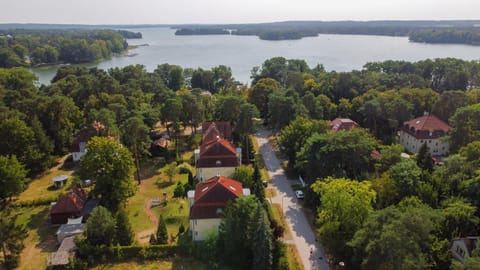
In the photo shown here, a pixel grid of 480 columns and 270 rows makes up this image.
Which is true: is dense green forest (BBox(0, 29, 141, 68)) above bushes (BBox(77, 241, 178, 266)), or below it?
above

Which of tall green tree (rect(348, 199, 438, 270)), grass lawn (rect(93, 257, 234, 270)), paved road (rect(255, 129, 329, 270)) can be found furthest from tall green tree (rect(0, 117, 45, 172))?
tall green tree (rect(348, 199, 438, 270))

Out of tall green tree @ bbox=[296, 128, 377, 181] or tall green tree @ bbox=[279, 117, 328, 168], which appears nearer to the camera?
tall green tree @ bbox=[296, 128, 377, 181]

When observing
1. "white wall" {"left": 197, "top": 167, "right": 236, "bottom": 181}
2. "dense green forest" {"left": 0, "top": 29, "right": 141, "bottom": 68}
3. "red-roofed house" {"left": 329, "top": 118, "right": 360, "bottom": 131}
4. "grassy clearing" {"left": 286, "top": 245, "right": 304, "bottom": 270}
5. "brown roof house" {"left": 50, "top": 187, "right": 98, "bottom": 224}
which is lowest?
"grassy clearing" {"left": 286, "top": 245, "right": 304, "bottom": 270}

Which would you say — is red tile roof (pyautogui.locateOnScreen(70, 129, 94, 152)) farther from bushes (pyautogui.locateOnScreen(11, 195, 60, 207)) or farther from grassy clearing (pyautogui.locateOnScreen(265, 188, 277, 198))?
grassy clearing (pyautogui.locateOnScreen(265, 188, 277, 198))

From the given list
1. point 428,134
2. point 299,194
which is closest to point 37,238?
point 299,194

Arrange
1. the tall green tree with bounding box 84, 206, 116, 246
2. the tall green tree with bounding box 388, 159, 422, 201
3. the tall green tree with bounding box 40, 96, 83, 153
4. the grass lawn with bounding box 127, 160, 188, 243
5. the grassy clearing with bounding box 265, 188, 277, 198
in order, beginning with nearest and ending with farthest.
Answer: the tall green tree with bounding box 84, 206, 116, 246 < the tall green tree with bounding box 388, 159, 422, 201 < the grass lawn with bounding box 127, 160, 188, 243 < the grassy clearing with bounding box 265, 188, 277, 198 < the tall green tree with bounding box 40, 96, 83, 153

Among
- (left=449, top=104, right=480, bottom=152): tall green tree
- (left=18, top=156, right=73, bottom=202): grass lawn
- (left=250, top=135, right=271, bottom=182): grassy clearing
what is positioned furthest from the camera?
(left=250, top=135, right=271, bottom=182): grassy clearing
